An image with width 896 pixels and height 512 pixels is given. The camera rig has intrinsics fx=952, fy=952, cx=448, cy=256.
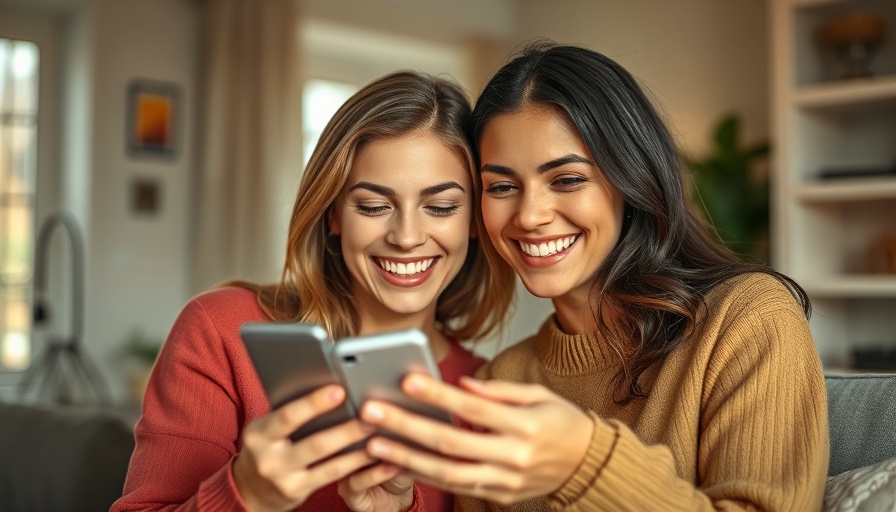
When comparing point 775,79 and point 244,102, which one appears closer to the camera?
point 775,79

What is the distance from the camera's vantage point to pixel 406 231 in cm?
159

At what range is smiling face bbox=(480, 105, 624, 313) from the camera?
4.62 feet

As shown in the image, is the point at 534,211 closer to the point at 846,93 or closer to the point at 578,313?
the point at 578,313

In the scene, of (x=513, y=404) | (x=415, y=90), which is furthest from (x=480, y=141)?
(x=513, y=404)

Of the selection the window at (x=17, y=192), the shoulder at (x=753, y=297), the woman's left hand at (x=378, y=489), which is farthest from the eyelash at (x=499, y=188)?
the window at (x=17, y=192)

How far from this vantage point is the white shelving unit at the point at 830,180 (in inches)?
160

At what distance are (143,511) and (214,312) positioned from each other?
367 mm

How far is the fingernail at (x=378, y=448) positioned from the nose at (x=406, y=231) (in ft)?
2.22

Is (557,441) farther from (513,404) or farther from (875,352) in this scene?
(875,352)

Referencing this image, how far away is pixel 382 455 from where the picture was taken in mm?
939

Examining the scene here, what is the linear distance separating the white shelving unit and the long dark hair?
2807 mm

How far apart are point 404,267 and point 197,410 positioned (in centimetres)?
42

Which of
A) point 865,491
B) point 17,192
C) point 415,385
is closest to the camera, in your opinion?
point 415,385

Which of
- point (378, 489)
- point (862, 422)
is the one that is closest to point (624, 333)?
point (862, 422)
